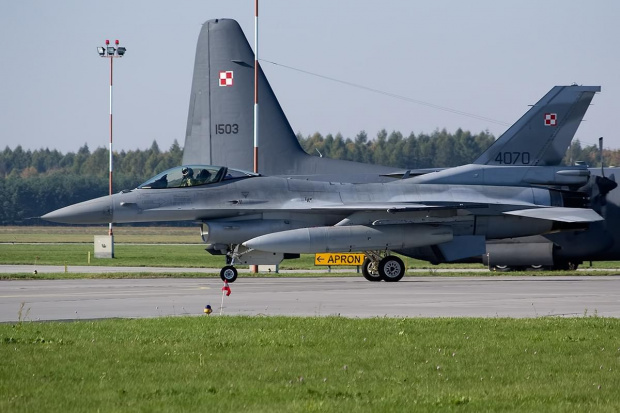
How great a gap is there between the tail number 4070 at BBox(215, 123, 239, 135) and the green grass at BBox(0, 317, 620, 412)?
62.0ft

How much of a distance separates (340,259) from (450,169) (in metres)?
6.29

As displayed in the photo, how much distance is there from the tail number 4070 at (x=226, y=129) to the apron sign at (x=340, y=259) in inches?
208

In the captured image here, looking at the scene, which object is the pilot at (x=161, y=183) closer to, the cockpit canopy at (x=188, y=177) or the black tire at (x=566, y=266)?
the cockpit canopy at (x=188, y=177)

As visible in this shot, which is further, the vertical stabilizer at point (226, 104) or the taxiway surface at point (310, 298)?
the vertical stabilizer at point (226, 104)

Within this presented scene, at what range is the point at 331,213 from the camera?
26.6 meters

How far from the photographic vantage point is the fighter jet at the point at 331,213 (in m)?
25.8

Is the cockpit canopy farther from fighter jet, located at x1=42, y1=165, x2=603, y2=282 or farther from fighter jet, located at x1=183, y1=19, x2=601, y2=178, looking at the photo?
fighter jet, located at x1=183, y1=19, x2=601, y2=178

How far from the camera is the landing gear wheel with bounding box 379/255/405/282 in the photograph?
86.6 ft

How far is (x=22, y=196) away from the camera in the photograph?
401ft

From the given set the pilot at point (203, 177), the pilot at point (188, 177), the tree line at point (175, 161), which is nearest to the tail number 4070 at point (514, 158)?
the pilot at point (203, 177)

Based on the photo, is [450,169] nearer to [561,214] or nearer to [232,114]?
[561,214]

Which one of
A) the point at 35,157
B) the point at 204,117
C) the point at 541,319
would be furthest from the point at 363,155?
the point at 541,319

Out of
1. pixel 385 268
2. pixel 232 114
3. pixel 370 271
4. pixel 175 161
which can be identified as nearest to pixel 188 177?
pixel 370 271

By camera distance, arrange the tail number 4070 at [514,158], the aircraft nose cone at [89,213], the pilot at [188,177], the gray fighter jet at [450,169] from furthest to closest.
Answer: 1. the tail number 4070 at [514,158]
2. the gray fighter jet at [450,169]
3. the pilot at [188,177]
4. the aircraft nose cone at [89,213]
